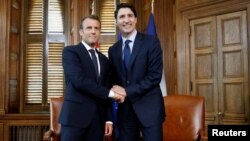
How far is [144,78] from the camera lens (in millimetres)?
2092

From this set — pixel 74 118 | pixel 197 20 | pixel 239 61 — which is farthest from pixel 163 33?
pixel 74 118

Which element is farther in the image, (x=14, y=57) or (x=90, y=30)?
(x=14, y=57)

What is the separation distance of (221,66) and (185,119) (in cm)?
136

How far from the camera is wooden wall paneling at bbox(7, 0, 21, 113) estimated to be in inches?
195

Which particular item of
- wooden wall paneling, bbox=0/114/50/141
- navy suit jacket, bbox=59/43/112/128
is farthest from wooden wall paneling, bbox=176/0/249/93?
navy suit jacket, bbox=59/43/112/128

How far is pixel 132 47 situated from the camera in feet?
7.13

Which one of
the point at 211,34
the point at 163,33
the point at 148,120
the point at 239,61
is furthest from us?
the point at 163,33

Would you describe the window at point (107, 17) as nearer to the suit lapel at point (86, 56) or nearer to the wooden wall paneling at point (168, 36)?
the wooden wall paneling at point (168, 36)

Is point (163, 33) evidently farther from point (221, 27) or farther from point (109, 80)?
point (109, 80)

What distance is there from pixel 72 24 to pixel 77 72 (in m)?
3.16

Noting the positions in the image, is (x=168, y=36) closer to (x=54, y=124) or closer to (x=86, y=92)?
(x=54, y=124)

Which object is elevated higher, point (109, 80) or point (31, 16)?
point (31, 16)

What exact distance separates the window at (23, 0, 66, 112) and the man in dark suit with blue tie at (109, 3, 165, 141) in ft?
10.4

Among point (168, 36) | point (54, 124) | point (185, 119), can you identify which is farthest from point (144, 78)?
point (168, 36)
